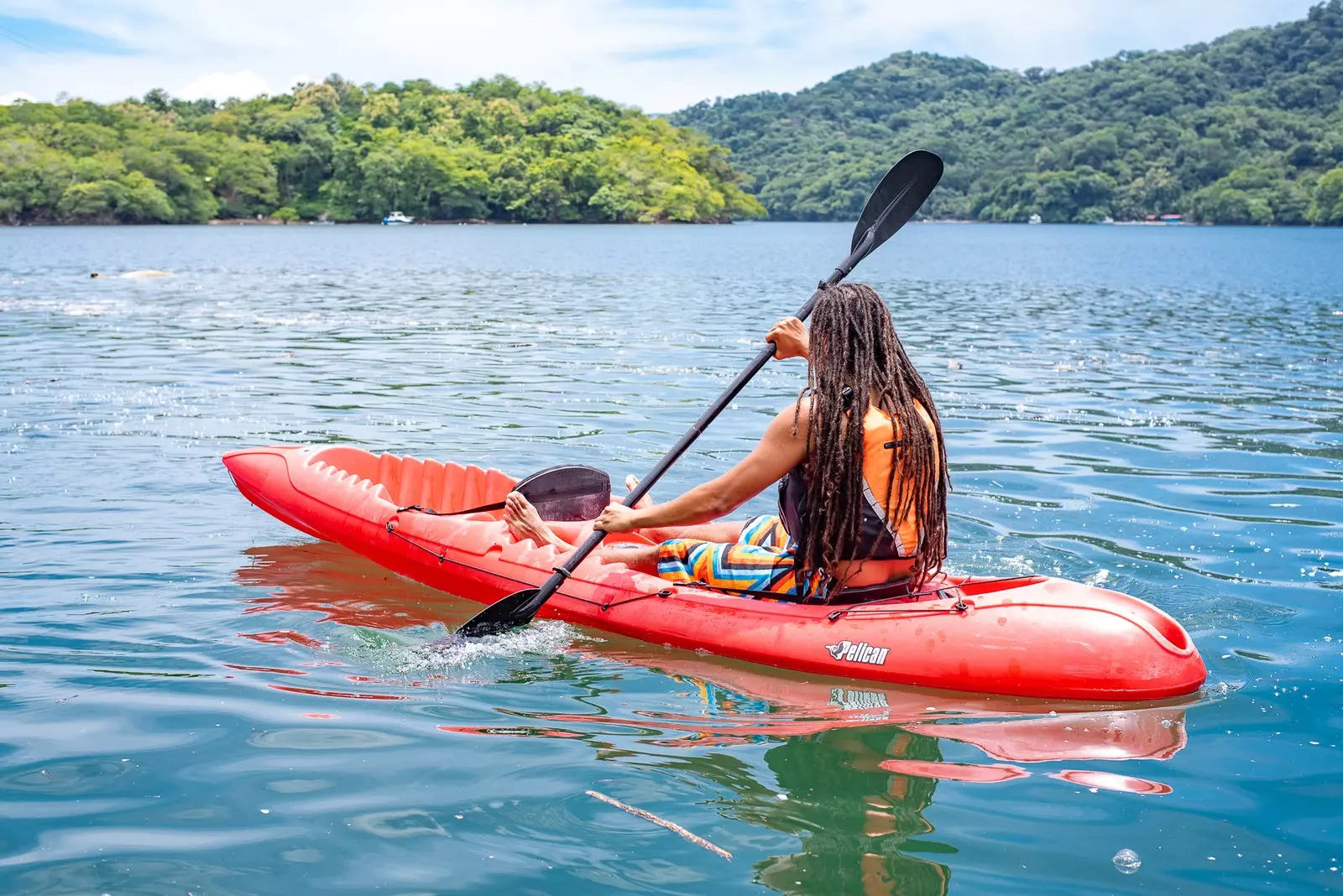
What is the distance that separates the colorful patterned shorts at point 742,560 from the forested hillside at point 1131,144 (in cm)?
9771

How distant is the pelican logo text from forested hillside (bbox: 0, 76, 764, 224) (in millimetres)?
89990

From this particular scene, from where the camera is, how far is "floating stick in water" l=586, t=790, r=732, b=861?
3.87 meters

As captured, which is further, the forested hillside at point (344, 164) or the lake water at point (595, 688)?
the forested hillside at point (344, 164)

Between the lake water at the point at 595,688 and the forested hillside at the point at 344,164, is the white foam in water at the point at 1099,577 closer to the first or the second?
the lake water at the point at 595,688

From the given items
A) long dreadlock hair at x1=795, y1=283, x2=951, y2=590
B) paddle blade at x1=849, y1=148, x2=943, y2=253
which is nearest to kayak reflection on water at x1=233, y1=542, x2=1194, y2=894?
long dreadlock hair at x1=795, y1=283, x2=951, y2=590

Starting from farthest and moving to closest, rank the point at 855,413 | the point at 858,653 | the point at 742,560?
the point at 742,560
the point at 858,653
the point at 855,413

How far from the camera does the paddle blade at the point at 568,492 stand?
7211 mm

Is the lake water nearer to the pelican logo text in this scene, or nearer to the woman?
the pelican logo text

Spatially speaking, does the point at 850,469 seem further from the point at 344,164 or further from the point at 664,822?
A: the point at 344,164

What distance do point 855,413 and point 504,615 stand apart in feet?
6.90

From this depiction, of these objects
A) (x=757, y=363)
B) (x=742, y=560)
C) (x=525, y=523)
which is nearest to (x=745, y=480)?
(x=742, y=560)

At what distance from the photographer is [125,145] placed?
10125 centimetres

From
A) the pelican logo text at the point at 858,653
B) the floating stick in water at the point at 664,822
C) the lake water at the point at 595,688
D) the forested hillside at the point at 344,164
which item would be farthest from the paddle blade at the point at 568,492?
the forested hillside at the point at 344,164

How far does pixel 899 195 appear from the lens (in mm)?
7191
